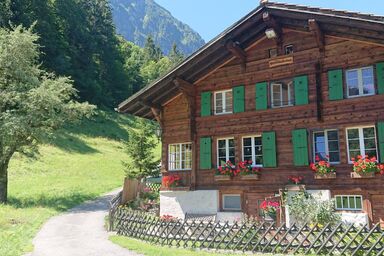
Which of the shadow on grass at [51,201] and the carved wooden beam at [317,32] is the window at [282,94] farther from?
the shadow on grass at [51,201]

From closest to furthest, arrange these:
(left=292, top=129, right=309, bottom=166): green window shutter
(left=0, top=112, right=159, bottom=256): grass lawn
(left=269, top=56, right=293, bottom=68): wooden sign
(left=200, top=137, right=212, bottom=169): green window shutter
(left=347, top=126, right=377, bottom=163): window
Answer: (left=347, top=126, right=377, bottom=163): window → (left=292, top=129, right=309, bottom=166): green window shutter → (left=0, top=112, right=159, bottom=256): grass lawn → (left=269, top=56, right=293, bottom=68): wooden sign → (left=200, top=137, right=212, bottom=169): green window shutter

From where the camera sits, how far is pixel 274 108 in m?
18.0

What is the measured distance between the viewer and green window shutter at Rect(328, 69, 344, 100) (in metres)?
16.5

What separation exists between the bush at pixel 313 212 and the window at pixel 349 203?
2252 millimetres

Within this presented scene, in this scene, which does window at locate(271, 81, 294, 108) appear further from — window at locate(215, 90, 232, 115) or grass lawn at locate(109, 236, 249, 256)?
grass lawn at locate(109, 236, 249, 256)

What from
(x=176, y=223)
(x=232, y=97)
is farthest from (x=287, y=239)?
(x=232, y=97)

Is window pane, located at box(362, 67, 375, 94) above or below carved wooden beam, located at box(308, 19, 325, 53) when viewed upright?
below

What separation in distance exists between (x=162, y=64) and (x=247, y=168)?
92.3 meters

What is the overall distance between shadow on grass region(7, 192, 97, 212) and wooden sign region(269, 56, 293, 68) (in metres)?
14.2

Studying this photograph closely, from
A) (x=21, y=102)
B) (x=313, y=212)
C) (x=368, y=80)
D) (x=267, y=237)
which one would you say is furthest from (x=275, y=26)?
(x=21, y=102)

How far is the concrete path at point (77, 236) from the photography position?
12.8 meters

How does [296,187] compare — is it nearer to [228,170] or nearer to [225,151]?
[228,170]

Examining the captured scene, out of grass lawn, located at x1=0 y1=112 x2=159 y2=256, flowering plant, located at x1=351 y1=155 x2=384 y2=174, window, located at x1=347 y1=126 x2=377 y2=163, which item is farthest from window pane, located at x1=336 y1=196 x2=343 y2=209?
grass lawn, located at x1=0 y1=112 x2=159 y2=256

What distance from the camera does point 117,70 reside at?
7938 cm
